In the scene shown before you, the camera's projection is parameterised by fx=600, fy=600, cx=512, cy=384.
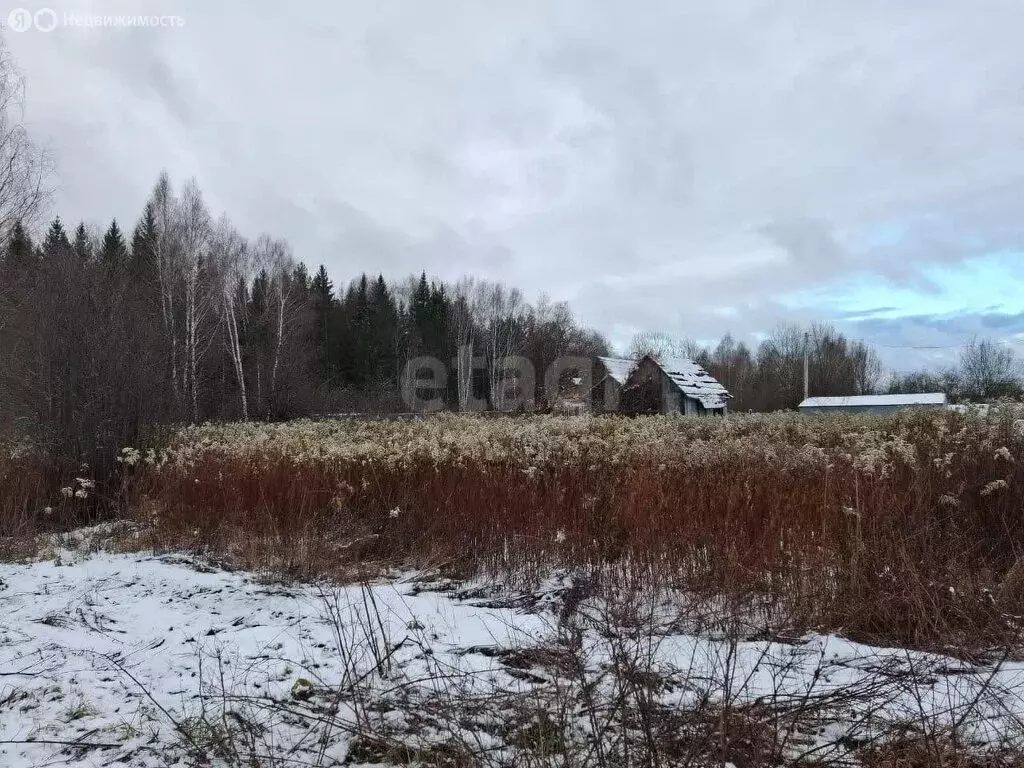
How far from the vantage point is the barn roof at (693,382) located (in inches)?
1112

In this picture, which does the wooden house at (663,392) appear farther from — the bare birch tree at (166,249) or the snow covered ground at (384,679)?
the snow covered ground at (384,679)

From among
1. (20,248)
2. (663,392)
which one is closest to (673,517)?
(20,248)

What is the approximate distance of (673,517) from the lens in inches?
192

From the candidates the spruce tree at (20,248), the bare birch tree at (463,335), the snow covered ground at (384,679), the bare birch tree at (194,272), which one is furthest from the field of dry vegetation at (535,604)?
the bare birch tree at (463,335)

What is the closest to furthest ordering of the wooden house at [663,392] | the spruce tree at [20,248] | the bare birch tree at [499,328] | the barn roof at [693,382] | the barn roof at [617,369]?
the spruce tree at [20,248] < the wooden house at [663,392] < the barn roof at [693,382] < the barn roof at [617,369] < the bare birch tree at [499,328]

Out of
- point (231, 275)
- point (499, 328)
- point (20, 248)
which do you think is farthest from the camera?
point (499, 328)

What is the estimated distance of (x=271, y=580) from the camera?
465cm

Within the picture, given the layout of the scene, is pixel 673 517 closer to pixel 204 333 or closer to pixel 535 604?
pixel 535 604

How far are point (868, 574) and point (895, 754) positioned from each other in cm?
206

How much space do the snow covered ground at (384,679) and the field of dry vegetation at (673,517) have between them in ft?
1.89

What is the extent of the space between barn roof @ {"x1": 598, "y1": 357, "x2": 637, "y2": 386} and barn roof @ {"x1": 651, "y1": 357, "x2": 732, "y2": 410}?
1737 mm

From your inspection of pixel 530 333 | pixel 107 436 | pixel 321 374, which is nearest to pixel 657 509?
pixel 107 436

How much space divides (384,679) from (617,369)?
96.4ft

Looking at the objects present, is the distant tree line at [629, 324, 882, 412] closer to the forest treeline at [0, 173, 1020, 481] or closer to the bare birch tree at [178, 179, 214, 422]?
the forest treeline at [0, 173, 1020, 481]
